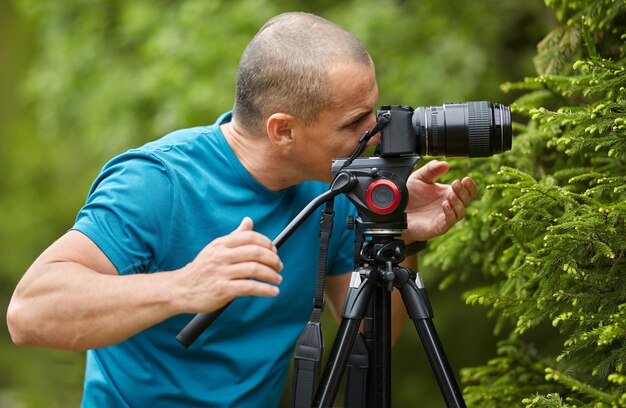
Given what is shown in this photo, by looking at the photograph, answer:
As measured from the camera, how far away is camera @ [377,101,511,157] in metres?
2.38

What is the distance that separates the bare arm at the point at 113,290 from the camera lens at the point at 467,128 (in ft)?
2.02

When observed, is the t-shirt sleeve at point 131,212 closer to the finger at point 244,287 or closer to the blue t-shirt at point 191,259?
the blue t-shirt at point 191,259

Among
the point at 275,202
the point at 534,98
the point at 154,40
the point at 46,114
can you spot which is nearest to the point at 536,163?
the point at 534,98

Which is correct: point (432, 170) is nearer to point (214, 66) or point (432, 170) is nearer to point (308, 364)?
point (308, 364)

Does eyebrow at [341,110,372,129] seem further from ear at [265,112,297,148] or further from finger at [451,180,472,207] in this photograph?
finger at [451,180,472,207]

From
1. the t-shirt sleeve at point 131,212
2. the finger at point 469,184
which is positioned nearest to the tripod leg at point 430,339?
the finger at point 469,184

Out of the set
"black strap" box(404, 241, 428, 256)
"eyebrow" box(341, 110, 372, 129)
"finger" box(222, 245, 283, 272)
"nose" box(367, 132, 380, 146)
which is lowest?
"finger" box(222, 245, 283, 272)

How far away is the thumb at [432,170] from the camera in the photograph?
2.60 m

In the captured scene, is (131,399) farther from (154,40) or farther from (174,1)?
(174,1)

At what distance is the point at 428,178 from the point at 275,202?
54cm

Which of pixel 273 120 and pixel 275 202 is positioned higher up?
pixel 273 120

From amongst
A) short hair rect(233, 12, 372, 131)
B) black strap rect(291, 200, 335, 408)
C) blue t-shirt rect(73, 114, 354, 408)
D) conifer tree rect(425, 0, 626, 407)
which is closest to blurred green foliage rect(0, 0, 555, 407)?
conifer tree rect(425, 0, 626, 407)

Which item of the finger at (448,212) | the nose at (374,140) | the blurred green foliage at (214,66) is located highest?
the blurred green foliage at (214,66)

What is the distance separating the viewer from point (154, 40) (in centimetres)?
582
